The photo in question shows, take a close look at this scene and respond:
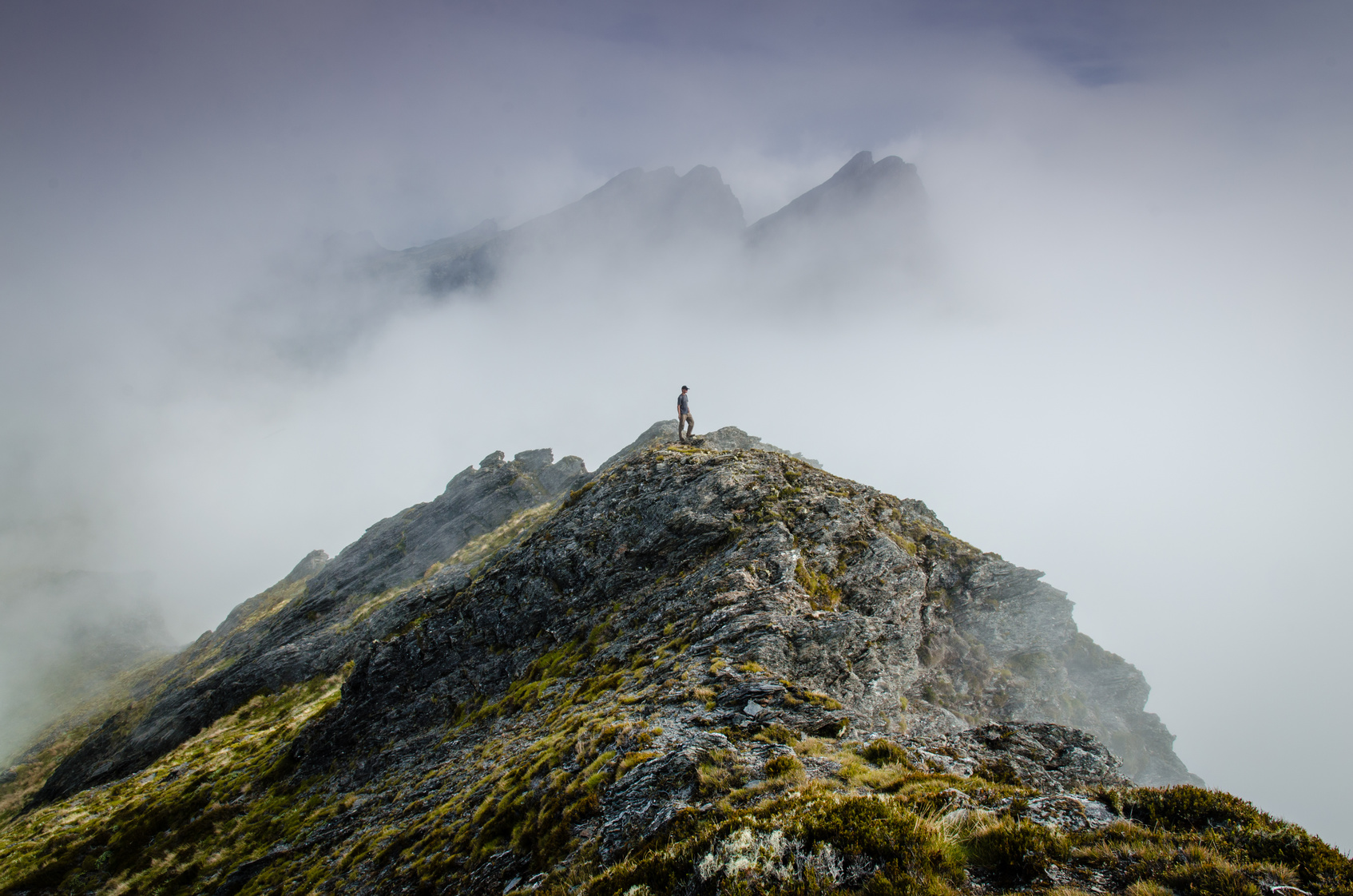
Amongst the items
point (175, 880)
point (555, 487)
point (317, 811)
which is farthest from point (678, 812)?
point (555, 487)

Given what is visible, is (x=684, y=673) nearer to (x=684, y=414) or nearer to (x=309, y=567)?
(x=684, y=414)

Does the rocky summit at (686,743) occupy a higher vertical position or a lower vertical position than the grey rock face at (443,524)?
lower

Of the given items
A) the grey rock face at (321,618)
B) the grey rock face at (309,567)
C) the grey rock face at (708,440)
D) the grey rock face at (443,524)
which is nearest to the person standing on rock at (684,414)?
the grey rock face at (708,440)

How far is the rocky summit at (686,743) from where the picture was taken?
380 inches

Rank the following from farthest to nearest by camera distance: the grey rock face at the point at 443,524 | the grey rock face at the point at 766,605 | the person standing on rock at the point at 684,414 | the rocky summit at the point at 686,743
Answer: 1. the grey rock face at the point at 443,524
2. the person standing on rock at the point at 684,414
3. the grey rock face at the point at 766,605
4. the rocky summit at the point at 686,743

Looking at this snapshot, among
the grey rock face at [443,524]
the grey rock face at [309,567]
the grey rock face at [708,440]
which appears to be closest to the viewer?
the grey rock face at [708,440]

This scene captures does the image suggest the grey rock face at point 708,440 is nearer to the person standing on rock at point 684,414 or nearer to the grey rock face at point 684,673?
the person standing on rock at point 684,414

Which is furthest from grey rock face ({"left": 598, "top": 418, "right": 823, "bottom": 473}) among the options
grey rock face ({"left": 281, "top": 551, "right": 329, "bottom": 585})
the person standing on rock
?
grey rock face ({"left": 281, "top": 551, "right": 329, "bottom": 585})

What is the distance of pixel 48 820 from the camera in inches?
1780

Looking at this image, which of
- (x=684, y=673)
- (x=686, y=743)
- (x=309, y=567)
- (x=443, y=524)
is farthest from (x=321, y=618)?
(x=686, y=743)

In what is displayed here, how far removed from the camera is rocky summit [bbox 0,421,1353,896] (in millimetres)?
9648

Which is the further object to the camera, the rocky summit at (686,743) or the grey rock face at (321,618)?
the grey rock face at (321,618)

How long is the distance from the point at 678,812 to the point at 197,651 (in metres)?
157

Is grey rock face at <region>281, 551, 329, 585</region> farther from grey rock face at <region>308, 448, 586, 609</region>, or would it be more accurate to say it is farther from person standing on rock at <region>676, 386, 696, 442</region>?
person standing on rock at <region>676, 386, 696, 442</region>
